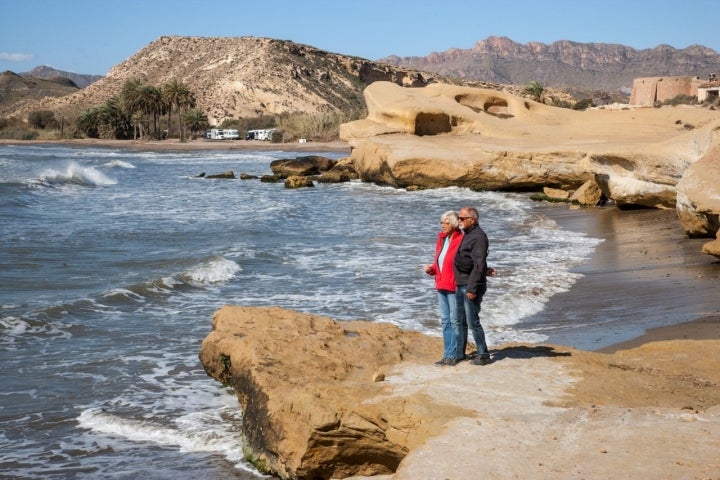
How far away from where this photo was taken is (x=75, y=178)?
1604 inches

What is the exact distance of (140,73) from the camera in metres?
148

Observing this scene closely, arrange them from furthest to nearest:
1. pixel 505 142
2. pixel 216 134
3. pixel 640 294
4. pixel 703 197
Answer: pixel 216 134 → pixel 505 142 → pixel 703 197 → pixel 640 294

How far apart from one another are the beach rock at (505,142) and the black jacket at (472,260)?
505 inches

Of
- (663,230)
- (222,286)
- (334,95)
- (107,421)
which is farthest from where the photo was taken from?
(334,95)

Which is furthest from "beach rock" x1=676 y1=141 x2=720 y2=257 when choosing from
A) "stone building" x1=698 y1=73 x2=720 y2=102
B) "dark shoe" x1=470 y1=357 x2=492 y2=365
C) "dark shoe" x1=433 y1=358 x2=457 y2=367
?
"stone building" x1=698 y1=73 x2=720 y2=102

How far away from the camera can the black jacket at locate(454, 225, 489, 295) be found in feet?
23.3

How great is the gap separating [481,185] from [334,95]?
103983mm

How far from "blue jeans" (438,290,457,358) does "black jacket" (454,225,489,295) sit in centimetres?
19

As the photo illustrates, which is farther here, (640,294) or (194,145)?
(194,145)

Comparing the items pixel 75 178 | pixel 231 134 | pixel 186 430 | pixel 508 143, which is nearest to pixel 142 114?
pixel 231 134

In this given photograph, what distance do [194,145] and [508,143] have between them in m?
59.1

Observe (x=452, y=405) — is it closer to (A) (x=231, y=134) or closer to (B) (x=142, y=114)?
(A) (x=231, y=134)

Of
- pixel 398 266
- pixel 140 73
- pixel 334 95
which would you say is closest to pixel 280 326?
pixel 398 266

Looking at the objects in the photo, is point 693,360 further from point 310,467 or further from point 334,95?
point 334,95
